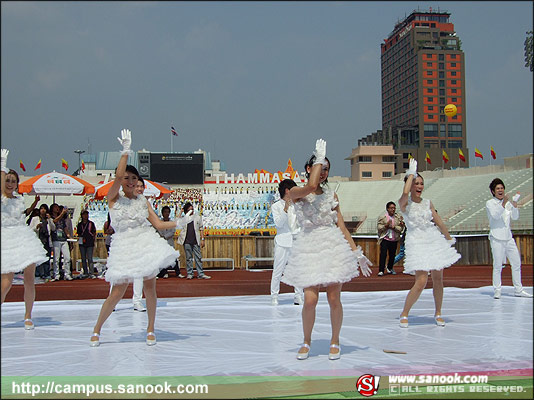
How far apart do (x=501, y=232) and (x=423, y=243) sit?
3.49 meters

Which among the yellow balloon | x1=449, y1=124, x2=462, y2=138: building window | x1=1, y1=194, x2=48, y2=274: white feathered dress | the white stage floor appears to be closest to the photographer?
the white stage floor

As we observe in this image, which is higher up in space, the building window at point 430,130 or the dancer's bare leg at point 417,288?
the building window at point 430,130

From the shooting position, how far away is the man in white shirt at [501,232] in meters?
9.74

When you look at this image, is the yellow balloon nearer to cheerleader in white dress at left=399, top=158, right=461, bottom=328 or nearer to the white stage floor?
the white stage floor

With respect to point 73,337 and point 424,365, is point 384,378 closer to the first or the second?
point 424,365

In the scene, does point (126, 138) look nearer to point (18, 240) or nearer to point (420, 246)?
point (18, 240)

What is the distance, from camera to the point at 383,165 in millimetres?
104750

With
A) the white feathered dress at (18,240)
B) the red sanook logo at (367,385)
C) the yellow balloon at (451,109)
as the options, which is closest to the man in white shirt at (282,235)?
the white feathered dress at (18,240)

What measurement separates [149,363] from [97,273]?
12.9m

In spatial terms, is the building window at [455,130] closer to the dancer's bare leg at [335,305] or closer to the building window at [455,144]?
the building window at [455,144]

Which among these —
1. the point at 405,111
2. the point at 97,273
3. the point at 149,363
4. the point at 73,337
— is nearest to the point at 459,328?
the point at 149,363

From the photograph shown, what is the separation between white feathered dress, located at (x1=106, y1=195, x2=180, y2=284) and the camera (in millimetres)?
5829

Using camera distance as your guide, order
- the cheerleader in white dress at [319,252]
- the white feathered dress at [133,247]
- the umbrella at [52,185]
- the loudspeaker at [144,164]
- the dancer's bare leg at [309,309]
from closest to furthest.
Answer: the cheerleader in white dress at [319,252]
the dancer's bare leg at [309,309]
the white feathered dress at [133,247]
the umbrella at [52,185]
the loudspeaker at [144,164]

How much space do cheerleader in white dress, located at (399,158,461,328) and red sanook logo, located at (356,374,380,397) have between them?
282 cm
